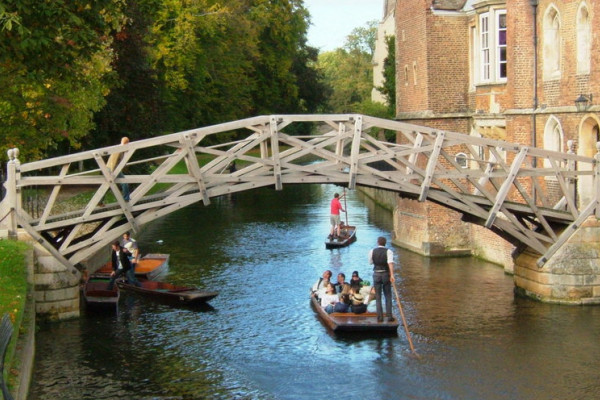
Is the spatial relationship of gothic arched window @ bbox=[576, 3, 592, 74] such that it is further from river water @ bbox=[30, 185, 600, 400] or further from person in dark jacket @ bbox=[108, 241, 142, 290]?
person in dark jacket @ bbox=[108, 241, 142, 290]

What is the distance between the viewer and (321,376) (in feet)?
53.9

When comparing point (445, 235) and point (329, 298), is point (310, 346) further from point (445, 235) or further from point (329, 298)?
point (445, 235)

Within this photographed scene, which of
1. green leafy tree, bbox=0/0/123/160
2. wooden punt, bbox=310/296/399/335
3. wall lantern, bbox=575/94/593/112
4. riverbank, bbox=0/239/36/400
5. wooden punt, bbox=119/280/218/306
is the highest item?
green leafy tree, bbox=0/0/123/160

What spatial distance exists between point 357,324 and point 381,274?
101cm

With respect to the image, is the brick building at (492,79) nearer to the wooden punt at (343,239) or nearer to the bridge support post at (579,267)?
the wooden punt at (343,239)

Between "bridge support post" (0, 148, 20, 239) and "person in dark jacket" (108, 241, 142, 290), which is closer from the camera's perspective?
"bridge support post" (0, 148, 20, 239)

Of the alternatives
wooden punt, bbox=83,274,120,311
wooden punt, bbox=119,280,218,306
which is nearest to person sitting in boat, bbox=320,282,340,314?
wooden punt, bbox=119,280,218,306

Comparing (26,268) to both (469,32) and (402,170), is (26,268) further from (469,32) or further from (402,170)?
(469,32)

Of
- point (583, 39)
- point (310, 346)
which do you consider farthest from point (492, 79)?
point (310, 346)

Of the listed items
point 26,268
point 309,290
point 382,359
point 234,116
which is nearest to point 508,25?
point 309,290

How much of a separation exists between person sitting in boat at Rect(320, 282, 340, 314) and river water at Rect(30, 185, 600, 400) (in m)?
0.39

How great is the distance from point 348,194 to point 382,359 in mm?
35745

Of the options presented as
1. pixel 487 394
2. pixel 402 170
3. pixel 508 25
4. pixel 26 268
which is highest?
pixel 508 25

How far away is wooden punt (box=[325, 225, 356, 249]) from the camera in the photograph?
30.9 m
